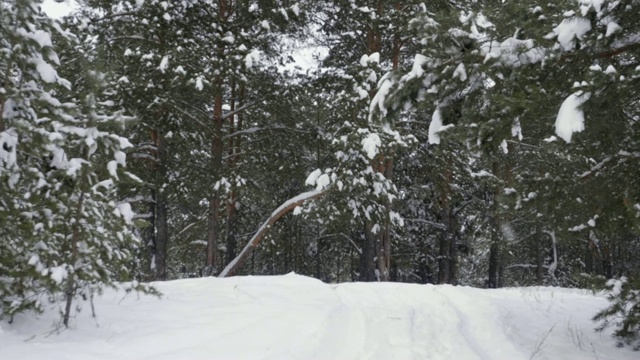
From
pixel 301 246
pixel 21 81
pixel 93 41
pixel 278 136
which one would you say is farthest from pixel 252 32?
pixel 301 246

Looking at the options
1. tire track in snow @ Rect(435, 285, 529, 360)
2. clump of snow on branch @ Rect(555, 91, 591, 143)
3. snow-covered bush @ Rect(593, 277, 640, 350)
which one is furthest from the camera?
tire track in snow @ Rect(435, 285, 529, 360)

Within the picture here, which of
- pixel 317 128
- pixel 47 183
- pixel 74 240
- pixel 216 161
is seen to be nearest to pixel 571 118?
pixel 74 240

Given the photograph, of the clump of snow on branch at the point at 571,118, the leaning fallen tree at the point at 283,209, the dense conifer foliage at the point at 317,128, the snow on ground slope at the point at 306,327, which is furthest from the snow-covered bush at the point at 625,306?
the leaning fallen tree at the point at 283,209

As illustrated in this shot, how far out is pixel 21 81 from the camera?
4156 mm

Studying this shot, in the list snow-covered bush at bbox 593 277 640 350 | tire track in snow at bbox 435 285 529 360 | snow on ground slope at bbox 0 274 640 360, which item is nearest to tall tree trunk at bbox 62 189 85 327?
snow on ground slope at bbox 0 274 640 360

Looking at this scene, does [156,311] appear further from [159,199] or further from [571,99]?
[159,199]

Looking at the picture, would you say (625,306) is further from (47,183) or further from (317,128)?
(317,128)

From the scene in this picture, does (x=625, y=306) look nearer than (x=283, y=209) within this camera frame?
Yes

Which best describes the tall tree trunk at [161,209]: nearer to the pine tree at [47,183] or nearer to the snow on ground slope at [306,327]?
the snow on ground slope at [306,327]

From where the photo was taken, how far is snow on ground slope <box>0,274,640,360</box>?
395 centimetres

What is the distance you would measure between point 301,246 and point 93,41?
661 inches

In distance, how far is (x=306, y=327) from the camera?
16.4 ft

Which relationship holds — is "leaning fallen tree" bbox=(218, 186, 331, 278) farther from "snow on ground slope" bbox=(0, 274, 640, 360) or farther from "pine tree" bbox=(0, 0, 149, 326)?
"pine tree" bbox=(0, 0, 149, 326)

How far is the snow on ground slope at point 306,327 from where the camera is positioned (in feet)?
12.9
